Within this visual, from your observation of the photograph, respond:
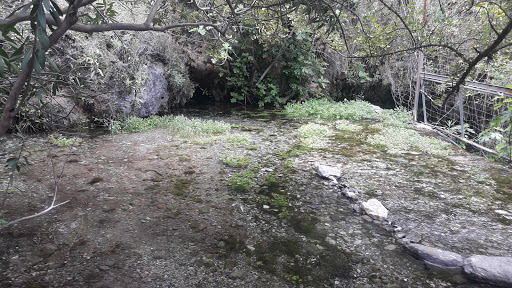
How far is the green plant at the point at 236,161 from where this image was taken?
521 centimetres

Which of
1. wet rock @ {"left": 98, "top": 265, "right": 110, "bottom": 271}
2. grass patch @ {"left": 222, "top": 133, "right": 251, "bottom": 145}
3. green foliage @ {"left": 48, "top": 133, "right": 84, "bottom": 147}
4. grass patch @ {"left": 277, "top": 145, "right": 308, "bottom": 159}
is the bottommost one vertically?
wet rock @ {"left": 98, "top": 265, "right": 110, "bottom": 271}

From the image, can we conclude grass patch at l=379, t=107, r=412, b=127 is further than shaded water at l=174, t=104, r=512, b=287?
Yes

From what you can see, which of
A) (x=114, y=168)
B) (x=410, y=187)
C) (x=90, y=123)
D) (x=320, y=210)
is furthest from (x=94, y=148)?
(x=410, y=187)

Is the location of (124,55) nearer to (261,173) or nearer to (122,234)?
(261,173)

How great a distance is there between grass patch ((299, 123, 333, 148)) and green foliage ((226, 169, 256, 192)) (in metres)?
2.07

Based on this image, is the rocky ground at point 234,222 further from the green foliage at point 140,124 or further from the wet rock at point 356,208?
the green foliage at point 140,124

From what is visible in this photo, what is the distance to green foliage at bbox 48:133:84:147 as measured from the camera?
5695 millimetres

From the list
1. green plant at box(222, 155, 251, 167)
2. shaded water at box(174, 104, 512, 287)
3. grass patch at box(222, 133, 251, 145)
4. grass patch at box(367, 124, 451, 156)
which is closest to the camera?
shaded water at box(174, 104, 512, 287)

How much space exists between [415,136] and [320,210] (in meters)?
4.34

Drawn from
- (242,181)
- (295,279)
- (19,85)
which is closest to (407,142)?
(242,181)

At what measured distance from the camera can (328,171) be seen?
4.80m

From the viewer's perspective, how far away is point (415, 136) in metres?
7.12

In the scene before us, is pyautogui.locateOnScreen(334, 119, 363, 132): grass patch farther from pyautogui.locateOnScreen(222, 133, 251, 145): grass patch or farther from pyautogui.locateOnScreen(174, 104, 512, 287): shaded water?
pyautogui.locateOnScreen(222, 133, 251, 145): grass patch

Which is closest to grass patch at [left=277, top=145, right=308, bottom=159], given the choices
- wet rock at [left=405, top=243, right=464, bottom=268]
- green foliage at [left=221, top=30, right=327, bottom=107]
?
wet rock at [left=405, top=243, right=464, bottom=268]
